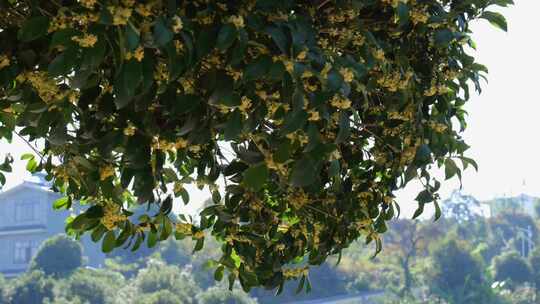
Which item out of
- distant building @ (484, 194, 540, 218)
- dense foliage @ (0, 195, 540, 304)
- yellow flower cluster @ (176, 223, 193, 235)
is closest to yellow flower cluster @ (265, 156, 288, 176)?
yellow flower cluster @ (176, 223, 193, 235)

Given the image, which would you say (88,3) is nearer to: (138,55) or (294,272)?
(138,55)

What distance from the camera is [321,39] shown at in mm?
1428

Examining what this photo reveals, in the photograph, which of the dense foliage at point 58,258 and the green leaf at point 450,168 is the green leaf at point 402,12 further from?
the dense foliage at point 58,258

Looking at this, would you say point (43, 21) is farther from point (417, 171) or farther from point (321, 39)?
point (417, 171)

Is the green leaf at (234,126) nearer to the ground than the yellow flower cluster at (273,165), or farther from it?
farther from it

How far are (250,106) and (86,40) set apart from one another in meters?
0.30

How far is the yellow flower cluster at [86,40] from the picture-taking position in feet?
3.78

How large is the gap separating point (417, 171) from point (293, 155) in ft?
1.08

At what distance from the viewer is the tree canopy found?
1.20 meters

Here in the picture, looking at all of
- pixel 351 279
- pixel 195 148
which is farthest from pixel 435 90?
pixel 351 279

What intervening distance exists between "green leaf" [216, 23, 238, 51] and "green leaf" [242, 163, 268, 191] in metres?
0.27

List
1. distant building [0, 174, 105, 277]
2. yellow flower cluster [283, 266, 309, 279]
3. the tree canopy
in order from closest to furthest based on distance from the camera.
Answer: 1. the tree canopy
2. yellow flower cluster [283, 266, 309, 279]
3. distant building [0, 174, 105, 277]

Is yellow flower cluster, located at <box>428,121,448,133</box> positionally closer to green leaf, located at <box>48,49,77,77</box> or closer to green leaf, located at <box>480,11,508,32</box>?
green leaf, located at <box>480,11,508,32</box>

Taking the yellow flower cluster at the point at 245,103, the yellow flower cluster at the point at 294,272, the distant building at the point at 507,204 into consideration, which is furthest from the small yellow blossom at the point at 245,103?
the distant building at the point at 507,204
